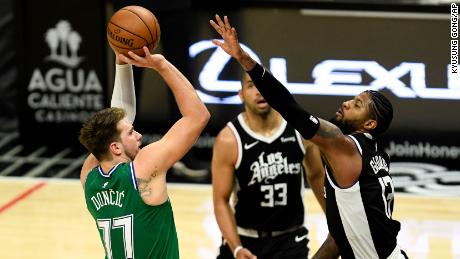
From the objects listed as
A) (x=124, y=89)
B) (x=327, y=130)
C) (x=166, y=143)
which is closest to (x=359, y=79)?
(x=124, y=89)

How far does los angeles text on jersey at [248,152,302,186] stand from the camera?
6.83 meters

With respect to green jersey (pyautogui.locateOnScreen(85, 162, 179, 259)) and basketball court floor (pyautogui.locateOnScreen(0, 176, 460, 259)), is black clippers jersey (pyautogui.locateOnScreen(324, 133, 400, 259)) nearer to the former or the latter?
green jersey (pyautogui.locateOnScreen(85, 162, 179, 259))

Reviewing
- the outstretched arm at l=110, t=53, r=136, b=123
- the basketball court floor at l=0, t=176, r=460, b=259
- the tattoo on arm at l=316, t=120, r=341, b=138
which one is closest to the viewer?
the tattoo on arm at l=316, t=120, r=341, b=138

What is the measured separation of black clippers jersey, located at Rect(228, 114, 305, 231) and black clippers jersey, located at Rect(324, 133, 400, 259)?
1223 millimetres

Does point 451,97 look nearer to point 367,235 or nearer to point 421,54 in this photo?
point 421,54

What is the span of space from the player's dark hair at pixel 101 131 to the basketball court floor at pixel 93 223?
11.0 feet

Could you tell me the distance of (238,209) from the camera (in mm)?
6996

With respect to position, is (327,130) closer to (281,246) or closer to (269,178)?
(269,178)

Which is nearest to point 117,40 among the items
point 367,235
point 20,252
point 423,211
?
point 367,235

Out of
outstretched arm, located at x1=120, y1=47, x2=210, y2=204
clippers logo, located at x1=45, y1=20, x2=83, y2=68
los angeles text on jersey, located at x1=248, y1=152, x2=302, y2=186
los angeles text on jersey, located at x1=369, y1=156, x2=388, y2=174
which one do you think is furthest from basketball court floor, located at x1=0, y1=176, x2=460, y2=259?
outstretched arm, located at x1=120, y1=47, x2=210, y2=204

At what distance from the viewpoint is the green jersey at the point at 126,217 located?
5164 mm

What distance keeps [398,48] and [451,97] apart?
83 cm

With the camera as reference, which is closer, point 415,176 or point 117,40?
point 117,40

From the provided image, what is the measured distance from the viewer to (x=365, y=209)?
5504mm
